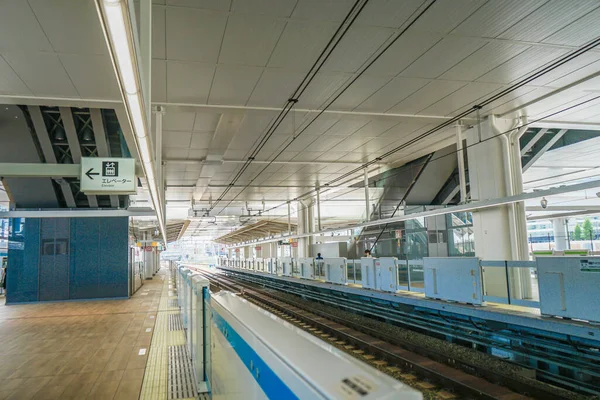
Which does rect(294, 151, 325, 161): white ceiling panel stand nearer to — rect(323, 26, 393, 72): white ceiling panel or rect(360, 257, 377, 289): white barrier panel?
rect(360, 257, 377, 289): white barrier panel

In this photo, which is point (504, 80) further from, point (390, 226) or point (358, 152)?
A: point (390, 226)

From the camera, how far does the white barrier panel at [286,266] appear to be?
22.3m

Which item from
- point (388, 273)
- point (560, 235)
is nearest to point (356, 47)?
point (388, 273)

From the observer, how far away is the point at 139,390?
5012 millimetres

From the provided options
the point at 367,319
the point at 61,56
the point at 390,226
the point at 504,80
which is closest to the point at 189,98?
the point at 61,56

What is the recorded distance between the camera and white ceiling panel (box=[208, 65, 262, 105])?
683 centimetres

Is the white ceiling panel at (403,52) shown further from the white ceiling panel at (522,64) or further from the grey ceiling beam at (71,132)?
the grey ceiling beam at (71,132)

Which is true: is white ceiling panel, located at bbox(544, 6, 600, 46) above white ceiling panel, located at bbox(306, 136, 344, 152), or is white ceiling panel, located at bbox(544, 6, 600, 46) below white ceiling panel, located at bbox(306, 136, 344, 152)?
above

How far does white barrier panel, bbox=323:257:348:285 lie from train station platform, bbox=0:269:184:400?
573 cm

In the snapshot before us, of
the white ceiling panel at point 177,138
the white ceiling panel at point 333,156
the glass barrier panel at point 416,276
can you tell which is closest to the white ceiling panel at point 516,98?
the glass barrier panel at point 416,276

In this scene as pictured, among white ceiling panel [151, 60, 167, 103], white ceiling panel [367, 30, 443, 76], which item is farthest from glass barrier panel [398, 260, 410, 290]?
white ceiling panel [151, 60, 167, 103]

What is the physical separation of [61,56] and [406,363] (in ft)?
23.0

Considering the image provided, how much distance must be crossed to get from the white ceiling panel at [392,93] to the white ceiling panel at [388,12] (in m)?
1.95

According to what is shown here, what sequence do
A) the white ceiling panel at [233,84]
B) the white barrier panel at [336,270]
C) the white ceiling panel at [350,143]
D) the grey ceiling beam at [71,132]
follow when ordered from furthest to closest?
the white barrier panel at [336,270]
the grey ceiling beam at [71,132]
the white ceiling panel at [350,143]
the white ceiling panel at [233,84]
